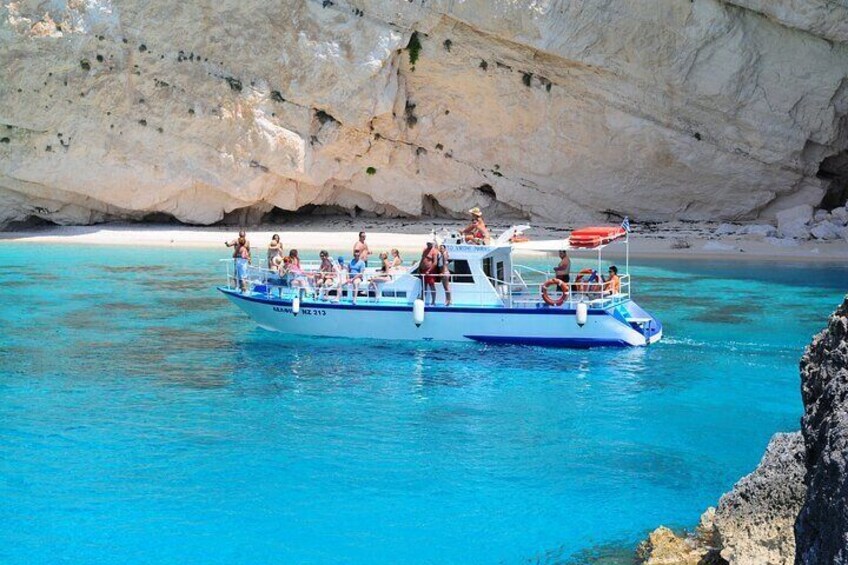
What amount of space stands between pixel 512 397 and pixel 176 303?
1112 cm

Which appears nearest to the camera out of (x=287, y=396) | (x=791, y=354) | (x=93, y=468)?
(x=93, y=468)

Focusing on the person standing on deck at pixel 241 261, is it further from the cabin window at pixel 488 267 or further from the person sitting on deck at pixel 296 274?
the cabin window at pixel 488 267

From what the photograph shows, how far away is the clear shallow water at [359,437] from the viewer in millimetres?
9289

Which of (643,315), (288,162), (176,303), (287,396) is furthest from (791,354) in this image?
(288,162)

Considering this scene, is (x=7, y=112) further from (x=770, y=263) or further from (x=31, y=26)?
(x=770, y=263)

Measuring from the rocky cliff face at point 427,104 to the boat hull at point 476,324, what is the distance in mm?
16636

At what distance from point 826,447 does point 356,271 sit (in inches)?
584

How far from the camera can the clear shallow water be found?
929cm

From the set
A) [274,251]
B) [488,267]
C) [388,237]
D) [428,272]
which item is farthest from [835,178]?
[274,251]

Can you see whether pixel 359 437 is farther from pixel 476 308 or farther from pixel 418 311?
pixel 476 308

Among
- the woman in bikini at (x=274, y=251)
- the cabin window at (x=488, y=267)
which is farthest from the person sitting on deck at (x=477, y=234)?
the woman in bikini at (x=274, y=251)

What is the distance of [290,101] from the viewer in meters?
35.1

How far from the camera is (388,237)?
3512 centimetres

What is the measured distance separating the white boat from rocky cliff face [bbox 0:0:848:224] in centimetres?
1606
